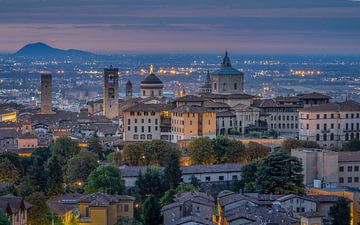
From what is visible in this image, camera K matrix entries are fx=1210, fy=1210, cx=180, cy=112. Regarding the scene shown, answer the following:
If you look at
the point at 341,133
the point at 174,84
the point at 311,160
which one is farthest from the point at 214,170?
the point at 174,84

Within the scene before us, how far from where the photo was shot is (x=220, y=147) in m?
47.4

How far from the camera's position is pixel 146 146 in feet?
156

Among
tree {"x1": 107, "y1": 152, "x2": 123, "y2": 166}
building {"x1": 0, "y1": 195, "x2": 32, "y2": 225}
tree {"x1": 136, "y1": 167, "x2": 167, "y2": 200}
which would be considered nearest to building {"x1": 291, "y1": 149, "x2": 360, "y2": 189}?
tree {"x1": 136, "y1": 167, "x2": 167, "y2": 200}

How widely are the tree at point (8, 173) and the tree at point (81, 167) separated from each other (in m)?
1.93

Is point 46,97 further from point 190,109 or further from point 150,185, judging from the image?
point 150,185

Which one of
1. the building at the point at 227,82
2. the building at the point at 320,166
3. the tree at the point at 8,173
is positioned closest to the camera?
the building at the point at 320,166

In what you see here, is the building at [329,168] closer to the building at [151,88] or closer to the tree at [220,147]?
the tree at [220,147]

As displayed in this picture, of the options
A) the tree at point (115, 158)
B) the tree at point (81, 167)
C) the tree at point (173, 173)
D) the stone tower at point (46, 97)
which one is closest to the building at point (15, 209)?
the tree at point (173, 173)

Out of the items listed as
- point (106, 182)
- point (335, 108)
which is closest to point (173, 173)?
point (106, 182)

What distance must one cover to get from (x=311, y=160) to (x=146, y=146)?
8.13m

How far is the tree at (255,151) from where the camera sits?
48.0 metres

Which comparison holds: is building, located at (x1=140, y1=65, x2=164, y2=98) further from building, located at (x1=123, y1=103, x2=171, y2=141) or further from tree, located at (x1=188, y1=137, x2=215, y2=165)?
tree, located at (x1=188, y1=137, x2=215, y2=165)

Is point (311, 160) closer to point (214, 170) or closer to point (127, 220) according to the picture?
point (214, 170)

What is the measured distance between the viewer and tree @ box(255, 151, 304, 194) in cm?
3903
